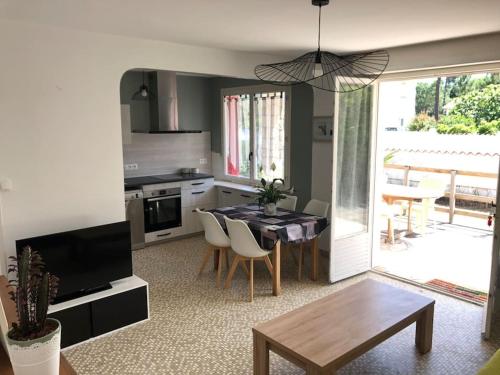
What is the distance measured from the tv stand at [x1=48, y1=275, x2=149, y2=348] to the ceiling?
6.97ft

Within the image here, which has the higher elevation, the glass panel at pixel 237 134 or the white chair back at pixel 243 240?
the glass panel at pixel 237 134

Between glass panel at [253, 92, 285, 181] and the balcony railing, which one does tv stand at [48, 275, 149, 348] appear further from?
the balcony railing

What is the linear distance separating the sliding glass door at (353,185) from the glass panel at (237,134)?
229 centimetres

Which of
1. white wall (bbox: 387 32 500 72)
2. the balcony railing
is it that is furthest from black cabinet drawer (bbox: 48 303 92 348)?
the balcony railing

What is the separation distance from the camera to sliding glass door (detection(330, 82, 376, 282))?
4.38 m

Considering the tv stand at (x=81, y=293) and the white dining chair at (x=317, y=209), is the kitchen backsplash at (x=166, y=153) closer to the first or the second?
the white dining chair at (x=317, y=209)

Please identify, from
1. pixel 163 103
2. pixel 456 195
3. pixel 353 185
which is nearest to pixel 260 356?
pixel 353 185

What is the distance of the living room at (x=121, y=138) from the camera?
2.89 metres

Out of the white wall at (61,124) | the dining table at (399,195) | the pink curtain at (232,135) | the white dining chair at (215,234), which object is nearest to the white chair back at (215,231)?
the white dining chair at (215,234)

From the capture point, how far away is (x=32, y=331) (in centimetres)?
144

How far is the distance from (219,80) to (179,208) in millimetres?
2280

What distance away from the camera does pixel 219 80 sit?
680 centimetres

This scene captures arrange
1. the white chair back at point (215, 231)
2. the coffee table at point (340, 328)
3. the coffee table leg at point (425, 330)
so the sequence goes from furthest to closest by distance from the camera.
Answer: the white chair back at point (215, 231) → the coffee table leg at point (425, 330) → the coffee table at point (340, 328)

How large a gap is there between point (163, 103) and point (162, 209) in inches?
60.0
